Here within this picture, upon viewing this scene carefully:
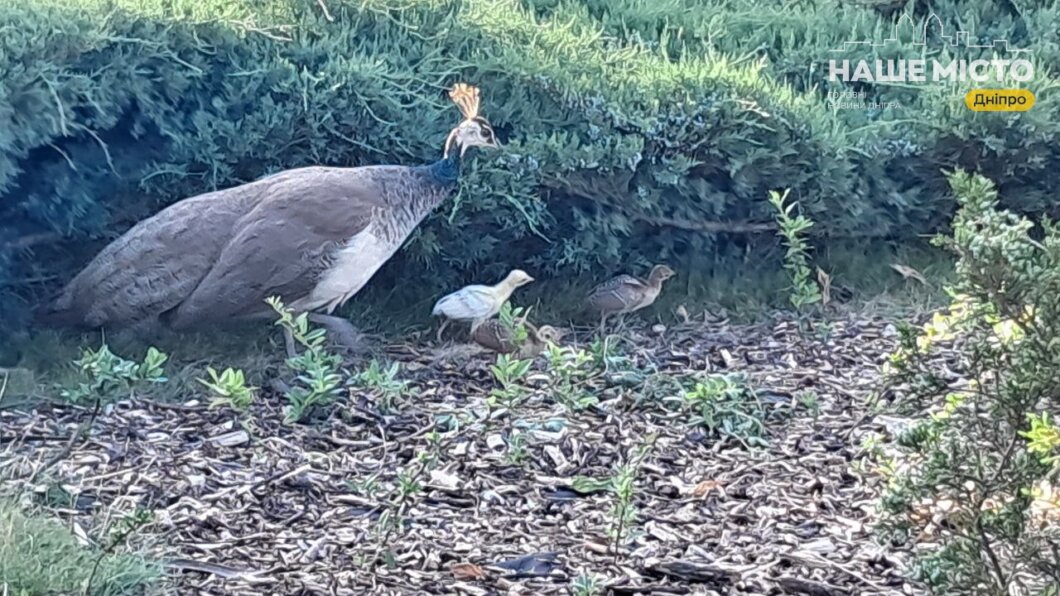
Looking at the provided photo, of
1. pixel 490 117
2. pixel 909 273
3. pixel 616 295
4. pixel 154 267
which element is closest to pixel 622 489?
pixel 616 295

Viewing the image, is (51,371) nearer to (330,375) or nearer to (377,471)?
(330,375)

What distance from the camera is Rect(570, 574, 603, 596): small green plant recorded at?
115 inches

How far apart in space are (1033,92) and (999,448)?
3.86 meters

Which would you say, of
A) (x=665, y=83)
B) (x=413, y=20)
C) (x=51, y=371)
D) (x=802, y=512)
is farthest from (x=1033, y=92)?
(x=51, y=371)

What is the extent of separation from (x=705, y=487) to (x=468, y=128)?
176 centimetres

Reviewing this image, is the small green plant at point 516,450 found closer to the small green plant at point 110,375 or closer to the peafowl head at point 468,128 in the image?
the small green plant at point 110,375

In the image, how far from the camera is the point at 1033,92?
236 inches

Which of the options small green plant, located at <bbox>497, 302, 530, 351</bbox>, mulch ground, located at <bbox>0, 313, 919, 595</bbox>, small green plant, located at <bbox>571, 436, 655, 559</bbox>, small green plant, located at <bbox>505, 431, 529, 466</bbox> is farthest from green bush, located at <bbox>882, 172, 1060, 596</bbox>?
small green plant, located at <bbox>497, 302, 530, 351</bbox>

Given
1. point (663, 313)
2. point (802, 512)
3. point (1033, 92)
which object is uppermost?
point (1033, 92)

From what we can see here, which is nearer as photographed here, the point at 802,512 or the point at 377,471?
the point at 802,512

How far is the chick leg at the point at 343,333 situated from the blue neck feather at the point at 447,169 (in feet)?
2.03

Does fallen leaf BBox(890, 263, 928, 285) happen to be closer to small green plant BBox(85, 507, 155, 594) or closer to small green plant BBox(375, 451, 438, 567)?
small green plant BBox(375, 451, 438, 567)

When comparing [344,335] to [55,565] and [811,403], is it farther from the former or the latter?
[55,565]

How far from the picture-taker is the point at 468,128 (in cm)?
488
